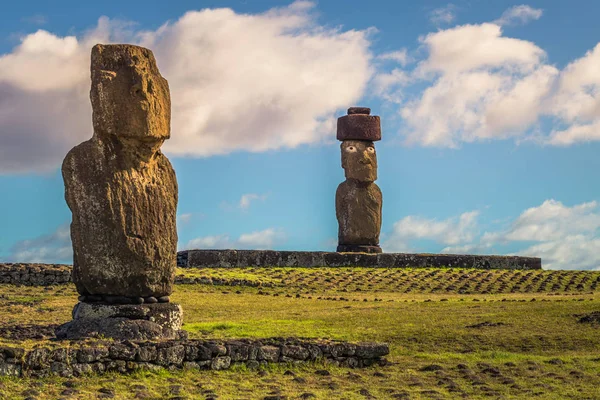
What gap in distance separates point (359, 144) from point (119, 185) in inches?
863

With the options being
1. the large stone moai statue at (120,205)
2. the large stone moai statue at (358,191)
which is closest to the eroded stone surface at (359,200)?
the large stone moai statue at (358,191)

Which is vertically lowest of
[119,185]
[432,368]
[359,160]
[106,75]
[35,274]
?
[432,368]

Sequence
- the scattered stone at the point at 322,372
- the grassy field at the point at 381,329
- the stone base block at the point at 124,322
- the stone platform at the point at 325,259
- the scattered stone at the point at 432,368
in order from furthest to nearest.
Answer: the stone platform at the point at 325,259, the stone base block at the point at 124,322, the scattered stone at the point at 432,368, the scattered stone at the point at 322,372, the grassy field at the point at 381,329

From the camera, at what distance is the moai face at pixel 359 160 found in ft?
114

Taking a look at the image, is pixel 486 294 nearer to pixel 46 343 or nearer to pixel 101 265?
pixel 101 265

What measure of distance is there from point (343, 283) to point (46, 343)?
1677cm

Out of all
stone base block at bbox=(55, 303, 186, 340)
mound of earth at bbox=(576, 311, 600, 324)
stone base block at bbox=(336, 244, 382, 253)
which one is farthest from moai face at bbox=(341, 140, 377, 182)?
stone base block at bbox=(55, 303, 186, 340)

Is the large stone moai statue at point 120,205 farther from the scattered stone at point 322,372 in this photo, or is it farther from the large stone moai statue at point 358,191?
the large stone moai statue at point 358,191

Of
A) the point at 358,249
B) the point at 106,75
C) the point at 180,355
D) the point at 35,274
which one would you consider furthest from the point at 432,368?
the point at 358,249

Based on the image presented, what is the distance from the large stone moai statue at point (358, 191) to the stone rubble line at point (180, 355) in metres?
21.4

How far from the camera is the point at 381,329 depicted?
55.7 feet

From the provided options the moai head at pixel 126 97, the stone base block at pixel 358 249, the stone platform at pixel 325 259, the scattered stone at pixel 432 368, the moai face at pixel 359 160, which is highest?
the moai face at pixel 359 160

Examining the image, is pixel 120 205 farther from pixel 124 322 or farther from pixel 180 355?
pixel 180 355

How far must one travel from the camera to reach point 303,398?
35.9 feet
